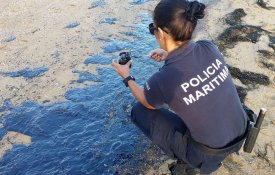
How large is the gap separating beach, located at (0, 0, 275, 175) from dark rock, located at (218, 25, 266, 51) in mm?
13

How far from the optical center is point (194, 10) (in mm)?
2129

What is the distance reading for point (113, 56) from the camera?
4.59 metres

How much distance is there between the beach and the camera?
10.4ft

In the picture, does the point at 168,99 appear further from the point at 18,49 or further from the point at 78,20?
the point at 78,20

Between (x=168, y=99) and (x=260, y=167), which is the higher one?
(x=168, y=99)

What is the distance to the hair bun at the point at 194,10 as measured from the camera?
213cm

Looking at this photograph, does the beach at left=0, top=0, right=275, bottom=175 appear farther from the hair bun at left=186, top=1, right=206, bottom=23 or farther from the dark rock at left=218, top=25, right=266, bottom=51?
the hair bun at left=186, top=1, right=206, bottom=23

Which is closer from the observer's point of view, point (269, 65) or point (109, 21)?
point (269, 65)

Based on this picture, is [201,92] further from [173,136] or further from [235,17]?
[235,17]

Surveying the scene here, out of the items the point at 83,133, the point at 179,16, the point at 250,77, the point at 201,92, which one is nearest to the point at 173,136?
the point at 201,92

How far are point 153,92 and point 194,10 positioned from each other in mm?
590

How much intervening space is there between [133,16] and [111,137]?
114 inches

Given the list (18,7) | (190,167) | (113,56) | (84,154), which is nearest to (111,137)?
(84,154)

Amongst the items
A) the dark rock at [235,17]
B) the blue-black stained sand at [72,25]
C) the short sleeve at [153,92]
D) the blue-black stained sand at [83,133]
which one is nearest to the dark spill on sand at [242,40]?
the dark rock at [235,17]
